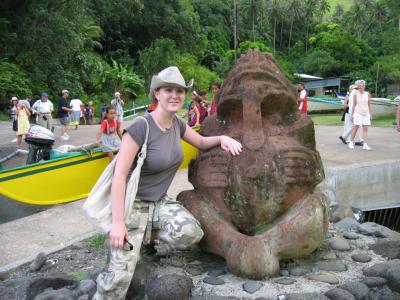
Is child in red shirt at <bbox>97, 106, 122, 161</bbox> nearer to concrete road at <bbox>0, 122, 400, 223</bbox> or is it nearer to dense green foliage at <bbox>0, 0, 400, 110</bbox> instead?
concrete road at <bbox>0, 122, 400, 223</bbox>

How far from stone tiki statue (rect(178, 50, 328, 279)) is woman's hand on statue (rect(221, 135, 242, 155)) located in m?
0.06

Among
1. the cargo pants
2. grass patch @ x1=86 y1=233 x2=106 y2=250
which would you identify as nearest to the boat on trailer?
grass patch @ x1=86 y1=233 x2=106 y2=250

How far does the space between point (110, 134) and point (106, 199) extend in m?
4.61

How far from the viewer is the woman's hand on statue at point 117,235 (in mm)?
3021

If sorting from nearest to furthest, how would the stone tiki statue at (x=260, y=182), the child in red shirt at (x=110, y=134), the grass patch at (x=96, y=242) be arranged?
the stone tiki statue at (x=260, y=182), the grass patch at (x=96, y=242), the child in red shirt at (x=110, y=134)

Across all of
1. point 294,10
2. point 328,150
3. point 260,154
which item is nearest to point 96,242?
point 260,154

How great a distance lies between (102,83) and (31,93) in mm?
8906

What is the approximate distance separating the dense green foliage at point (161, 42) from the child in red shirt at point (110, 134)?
283 cm

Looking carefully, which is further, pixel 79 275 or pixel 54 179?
pixel 54 179

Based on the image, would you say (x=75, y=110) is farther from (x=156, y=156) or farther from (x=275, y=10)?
(x=275, y=10)

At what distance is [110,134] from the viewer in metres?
7.66

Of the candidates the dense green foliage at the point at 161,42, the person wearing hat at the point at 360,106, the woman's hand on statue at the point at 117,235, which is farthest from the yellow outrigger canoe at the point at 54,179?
the person wearing hat at the point at 360,106

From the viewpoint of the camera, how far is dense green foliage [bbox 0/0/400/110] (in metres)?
21.1

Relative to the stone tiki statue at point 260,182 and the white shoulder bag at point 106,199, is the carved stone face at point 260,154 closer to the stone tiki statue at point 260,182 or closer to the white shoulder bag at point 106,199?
the stone tiki statue at point 260,182
